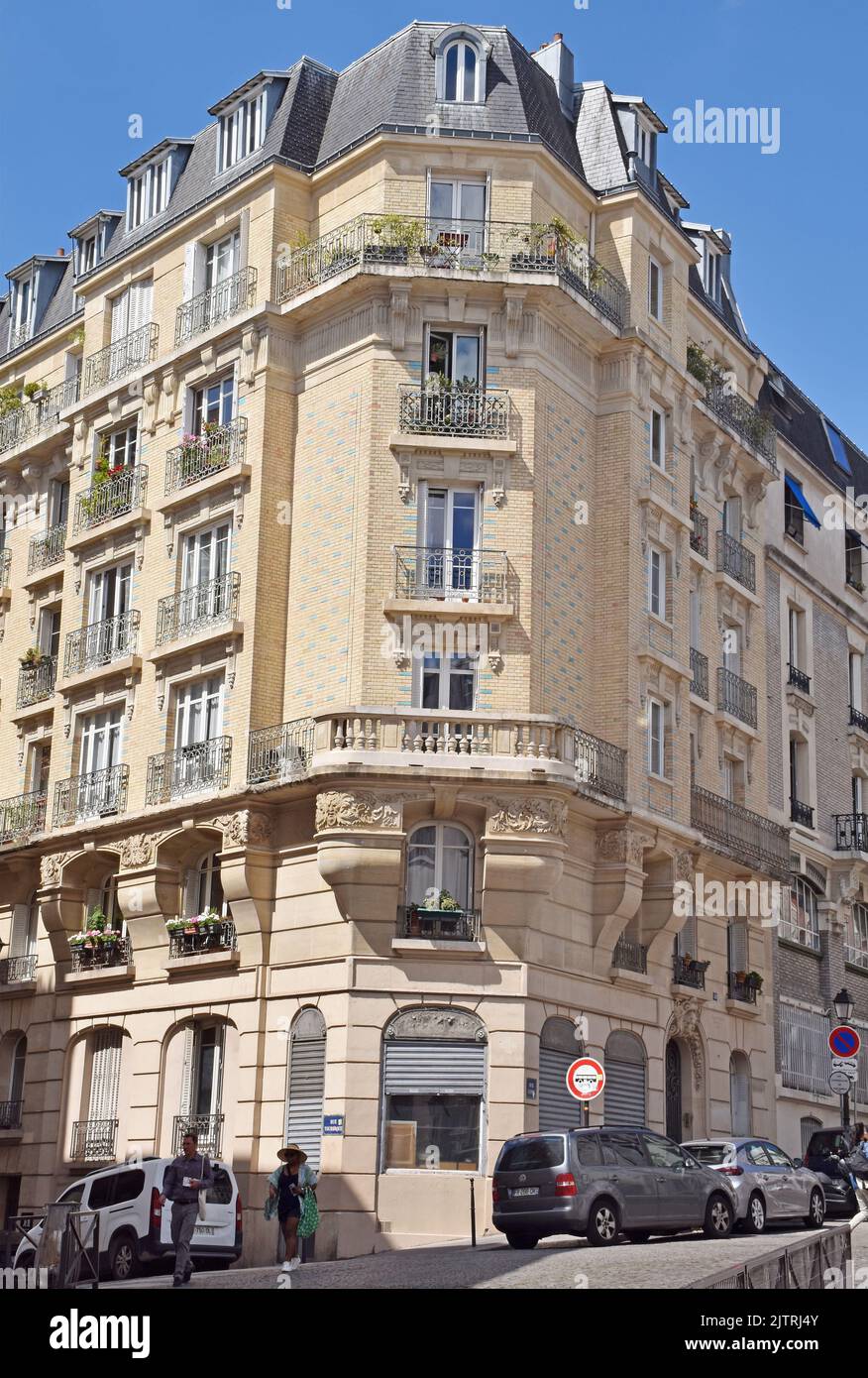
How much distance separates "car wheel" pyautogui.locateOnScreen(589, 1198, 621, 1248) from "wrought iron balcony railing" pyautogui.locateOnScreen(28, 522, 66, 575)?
22356 millimetres

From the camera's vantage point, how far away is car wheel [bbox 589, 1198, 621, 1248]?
896 inches

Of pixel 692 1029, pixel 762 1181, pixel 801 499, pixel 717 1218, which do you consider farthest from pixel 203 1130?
pixel 801 499

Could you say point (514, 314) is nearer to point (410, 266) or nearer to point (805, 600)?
point (410, 266)

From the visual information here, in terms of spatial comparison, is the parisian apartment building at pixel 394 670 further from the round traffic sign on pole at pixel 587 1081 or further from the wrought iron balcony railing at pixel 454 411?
the round traffic sign on pole at pixel 587 1081

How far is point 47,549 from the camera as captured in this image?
40.8 metres

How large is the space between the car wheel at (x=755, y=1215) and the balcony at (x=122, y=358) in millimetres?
21823

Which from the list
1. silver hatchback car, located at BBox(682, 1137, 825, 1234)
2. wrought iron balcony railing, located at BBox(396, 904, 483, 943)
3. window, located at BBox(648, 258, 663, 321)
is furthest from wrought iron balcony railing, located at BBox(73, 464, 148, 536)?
silver hatchback car, located at BBox(682, 1137, 825, 1234)

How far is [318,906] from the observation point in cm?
3062

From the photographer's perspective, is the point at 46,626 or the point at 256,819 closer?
the point at 256,819

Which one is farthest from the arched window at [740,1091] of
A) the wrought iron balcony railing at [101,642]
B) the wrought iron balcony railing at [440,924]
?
the wrought iron balcony railing at [101,642]

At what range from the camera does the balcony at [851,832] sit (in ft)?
144
